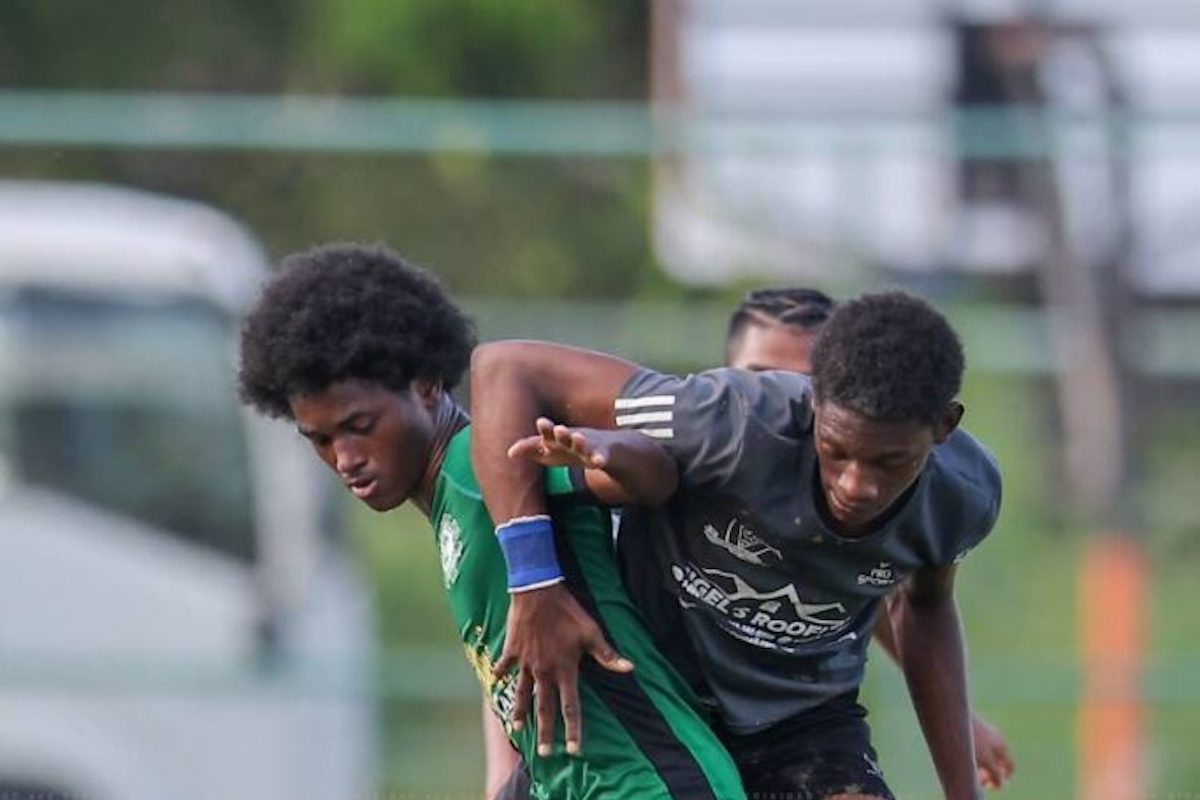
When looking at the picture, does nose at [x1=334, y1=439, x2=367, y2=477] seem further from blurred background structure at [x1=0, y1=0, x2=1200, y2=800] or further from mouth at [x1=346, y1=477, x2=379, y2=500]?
blurred background structure at [x1=0, y1=0, x2=1200, y2=800]

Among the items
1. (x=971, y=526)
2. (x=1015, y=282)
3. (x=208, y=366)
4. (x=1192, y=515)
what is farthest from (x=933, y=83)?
(x=971, y=526)

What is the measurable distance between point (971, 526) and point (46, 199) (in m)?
6.81

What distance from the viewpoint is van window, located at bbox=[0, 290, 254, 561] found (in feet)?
33.4

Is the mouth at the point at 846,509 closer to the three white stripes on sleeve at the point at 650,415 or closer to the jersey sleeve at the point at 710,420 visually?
the jersey sleeve at the point at 710,420

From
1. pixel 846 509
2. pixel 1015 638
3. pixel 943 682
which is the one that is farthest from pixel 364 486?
pixel 1015 638

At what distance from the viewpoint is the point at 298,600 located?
1035cm

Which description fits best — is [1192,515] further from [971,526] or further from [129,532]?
[971,526]

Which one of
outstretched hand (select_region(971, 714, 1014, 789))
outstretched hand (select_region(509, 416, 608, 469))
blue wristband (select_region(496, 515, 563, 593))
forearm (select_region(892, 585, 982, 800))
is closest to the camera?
outstretched hand (select_region(509, 416, 608, 469))

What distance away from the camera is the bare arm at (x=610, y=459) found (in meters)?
4.26

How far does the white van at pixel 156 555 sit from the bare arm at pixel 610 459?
18.1 feet

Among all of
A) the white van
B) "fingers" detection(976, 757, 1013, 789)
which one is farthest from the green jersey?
the white van

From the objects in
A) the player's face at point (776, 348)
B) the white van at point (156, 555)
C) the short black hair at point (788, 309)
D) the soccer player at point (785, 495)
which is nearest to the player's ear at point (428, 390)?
the soccer player at point (785, 495)

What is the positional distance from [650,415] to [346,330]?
0.49m

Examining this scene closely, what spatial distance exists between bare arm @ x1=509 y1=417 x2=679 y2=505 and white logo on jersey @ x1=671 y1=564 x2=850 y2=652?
0.53 feet
